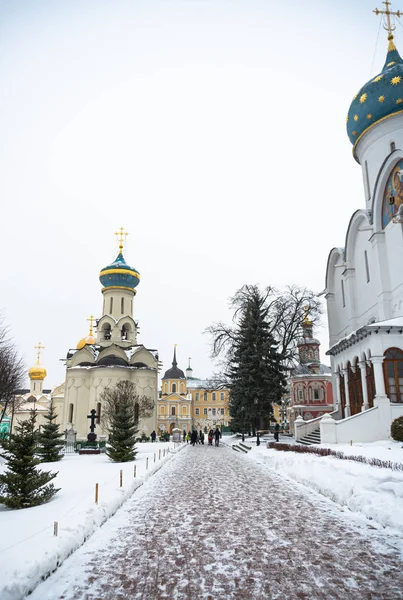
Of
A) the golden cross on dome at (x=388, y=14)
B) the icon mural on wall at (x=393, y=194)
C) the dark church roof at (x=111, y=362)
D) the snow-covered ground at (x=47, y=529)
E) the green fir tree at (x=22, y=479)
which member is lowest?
the snow-covered ground at (x=47, y=529)

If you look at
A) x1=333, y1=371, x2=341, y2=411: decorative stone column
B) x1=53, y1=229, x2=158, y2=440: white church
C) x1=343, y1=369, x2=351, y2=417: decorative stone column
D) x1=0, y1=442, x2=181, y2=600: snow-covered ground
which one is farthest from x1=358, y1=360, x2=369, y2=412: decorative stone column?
x1=53, y1=229, x2=158, y2=440: white church

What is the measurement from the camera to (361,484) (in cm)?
883

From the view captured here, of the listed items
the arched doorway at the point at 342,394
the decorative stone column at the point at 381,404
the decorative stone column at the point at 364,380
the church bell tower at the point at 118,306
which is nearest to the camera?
the decorative stone column at the point at 381,404

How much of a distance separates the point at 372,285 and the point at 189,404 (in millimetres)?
59387

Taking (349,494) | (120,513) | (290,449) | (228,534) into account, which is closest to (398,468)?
(349,494)

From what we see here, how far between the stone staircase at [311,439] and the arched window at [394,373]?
4.22 m

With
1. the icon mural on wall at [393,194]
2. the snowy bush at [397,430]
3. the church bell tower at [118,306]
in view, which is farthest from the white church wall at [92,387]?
the snowy bush at [397,430]

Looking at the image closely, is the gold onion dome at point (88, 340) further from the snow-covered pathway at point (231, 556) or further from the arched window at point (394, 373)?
the snow-covered pathway at point (231, 556)

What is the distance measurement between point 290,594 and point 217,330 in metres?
33.2

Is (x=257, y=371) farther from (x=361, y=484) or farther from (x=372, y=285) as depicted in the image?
(x=361, y=484)

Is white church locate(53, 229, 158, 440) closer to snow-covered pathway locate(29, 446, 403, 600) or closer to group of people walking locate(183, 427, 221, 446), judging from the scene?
group of people walking locate(183, 427, 221, 446)

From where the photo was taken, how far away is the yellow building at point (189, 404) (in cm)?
7888

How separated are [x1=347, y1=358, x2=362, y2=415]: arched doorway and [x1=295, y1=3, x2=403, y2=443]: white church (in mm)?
50

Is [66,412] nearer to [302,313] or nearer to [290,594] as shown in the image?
[302,313]
